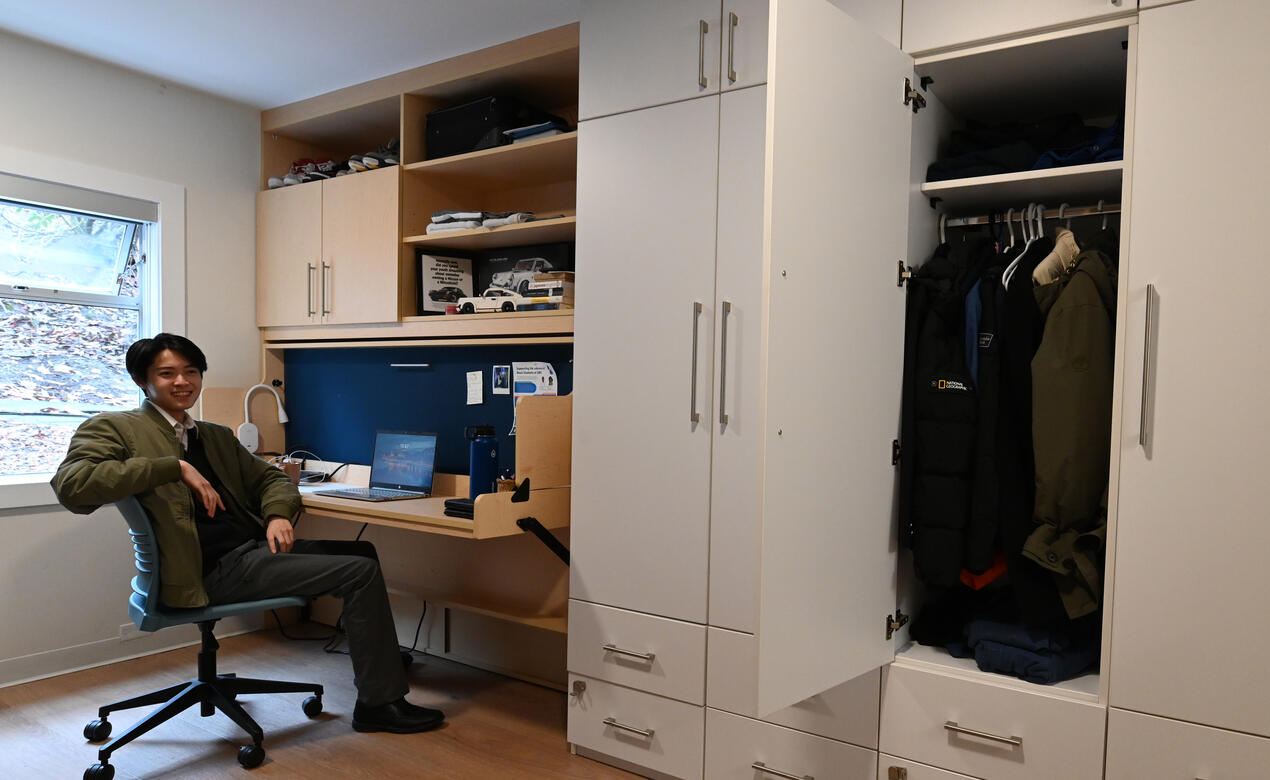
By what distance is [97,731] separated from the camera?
2826 millimetres

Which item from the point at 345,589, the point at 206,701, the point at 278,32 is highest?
the point at 278,32

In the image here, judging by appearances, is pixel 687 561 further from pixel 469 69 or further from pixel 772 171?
pixel 469 69

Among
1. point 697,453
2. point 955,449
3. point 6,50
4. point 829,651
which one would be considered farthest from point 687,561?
point 6,50

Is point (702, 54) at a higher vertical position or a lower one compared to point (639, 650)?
higher

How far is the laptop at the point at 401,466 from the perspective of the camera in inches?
138

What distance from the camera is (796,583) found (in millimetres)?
1779

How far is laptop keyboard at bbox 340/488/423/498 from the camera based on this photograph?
3355 millimetres

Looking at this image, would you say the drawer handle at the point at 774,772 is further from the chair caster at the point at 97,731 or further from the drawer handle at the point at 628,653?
the chair caster at the point at 97,731

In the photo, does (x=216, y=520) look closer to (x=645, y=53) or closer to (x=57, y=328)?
(x=57, y=328)

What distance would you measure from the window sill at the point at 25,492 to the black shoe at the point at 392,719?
1672 millimetres

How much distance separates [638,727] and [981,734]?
3.41 feet

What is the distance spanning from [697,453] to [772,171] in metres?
1.02

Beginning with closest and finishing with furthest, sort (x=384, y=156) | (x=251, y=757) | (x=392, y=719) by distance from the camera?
(x=251, y=757) → (x=392, y=719) → (x=384, y=156)

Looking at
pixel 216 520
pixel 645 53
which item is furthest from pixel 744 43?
pixel 216 520
